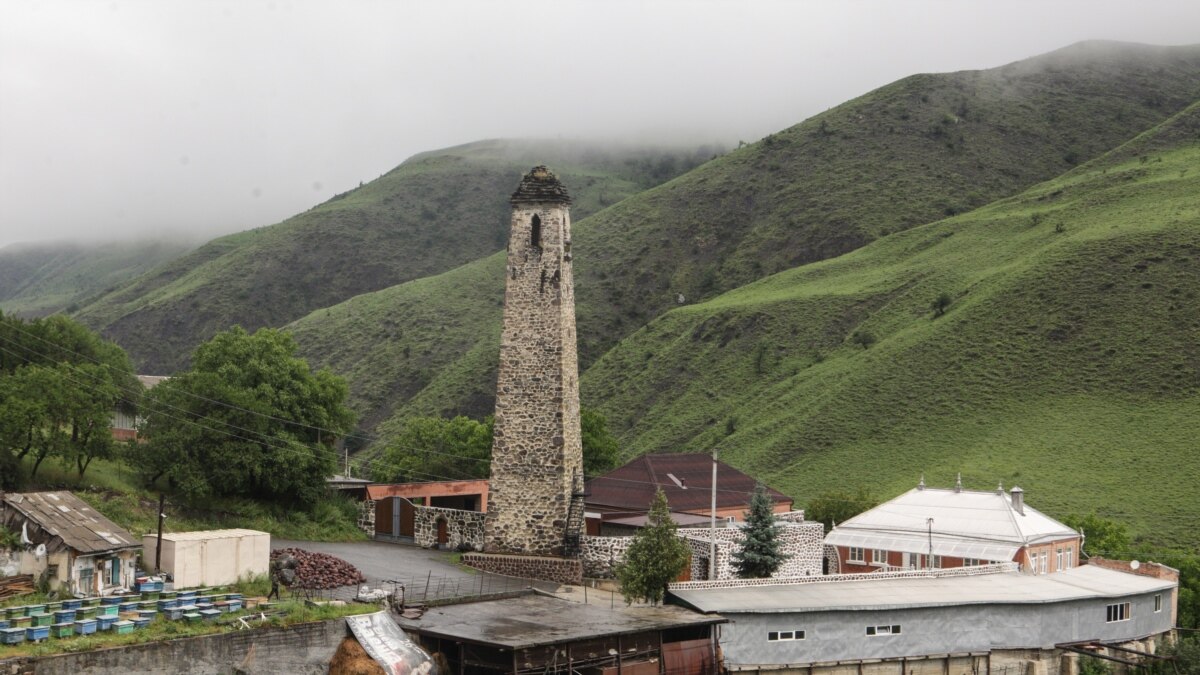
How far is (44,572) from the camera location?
24.7m

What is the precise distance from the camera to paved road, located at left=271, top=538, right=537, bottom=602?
28.6 meters

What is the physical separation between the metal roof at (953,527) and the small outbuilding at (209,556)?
64.7ft

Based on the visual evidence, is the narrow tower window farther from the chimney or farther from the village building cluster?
the chimney

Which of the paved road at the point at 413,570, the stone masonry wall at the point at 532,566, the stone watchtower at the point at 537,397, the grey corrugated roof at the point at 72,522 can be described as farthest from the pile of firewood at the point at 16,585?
the stone watchtower at the point at 537,397

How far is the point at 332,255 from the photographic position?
147000 mm

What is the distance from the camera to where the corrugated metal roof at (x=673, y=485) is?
42562mm

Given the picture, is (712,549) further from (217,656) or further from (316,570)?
(217,656)

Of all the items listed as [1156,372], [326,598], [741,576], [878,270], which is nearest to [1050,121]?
[878,270]

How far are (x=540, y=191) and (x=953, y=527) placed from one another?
684 inches

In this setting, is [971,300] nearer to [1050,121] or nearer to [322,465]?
[322,465]

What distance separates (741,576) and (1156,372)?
3771cm

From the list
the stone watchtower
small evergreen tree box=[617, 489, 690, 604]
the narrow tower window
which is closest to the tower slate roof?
the stone watchtower

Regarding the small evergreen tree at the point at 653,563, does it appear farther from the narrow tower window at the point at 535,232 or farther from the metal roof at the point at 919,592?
the narrow tower window at the point at 535,232

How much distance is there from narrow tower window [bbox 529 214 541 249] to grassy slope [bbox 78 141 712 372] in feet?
318
